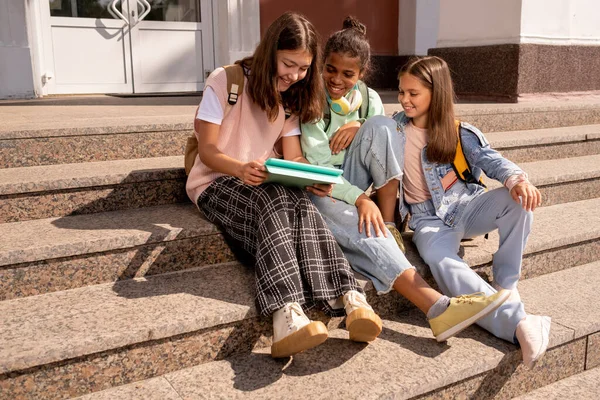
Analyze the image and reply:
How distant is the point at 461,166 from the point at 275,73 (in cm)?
88

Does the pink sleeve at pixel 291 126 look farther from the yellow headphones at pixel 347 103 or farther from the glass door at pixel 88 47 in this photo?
the glass door at pixel 88 47

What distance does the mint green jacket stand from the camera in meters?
2.39

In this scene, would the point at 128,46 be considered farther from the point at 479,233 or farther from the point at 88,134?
the point at 479,233

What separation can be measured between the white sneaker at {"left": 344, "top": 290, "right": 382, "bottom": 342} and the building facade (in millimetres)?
3270

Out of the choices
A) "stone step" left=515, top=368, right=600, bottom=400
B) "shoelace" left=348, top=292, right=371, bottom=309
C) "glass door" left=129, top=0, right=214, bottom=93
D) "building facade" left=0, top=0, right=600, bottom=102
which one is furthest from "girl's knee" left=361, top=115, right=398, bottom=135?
"glass door" left=129, top=0, right=214, bottom=93

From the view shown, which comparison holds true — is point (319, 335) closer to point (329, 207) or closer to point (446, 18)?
point (329, 207)

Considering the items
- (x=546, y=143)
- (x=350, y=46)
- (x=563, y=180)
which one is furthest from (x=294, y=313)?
(x=546, y=143)

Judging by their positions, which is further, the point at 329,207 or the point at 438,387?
the point at 329,207

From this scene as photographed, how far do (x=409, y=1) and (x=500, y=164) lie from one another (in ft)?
14.6

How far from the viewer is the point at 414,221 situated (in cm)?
254

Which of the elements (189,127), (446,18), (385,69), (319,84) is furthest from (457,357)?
(385,69)

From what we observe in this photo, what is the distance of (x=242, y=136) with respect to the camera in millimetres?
2383

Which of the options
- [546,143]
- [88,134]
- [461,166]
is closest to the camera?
[461,166]

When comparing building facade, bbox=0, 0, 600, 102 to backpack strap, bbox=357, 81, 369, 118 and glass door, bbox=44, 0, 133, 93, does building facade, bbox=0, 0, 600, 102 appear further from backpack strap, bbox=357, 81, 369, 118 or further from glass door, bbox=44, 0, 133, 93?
backpack strap, bbox=357, 81, 369, 118
